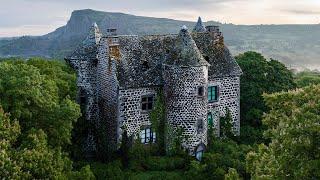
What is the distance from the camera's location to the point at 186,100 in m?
44.8

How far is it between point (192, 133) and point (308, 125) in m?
22.4

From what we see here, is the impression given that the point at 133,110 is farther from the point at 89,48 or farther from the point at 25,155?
the point at 25,155

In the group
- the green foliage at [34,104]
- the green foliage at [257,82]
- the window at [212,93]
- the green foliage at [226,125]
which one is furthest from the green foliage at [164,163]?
the green foliage at [257,82]

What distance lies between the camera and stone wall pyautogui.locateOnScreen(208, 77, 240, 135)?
1941 inches

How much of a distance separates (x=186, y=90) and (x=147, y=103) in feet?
11.8

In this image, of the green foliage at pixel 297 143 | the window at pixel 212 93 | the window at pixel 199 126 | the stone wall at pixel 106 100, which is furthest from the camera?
the window at pixel 212 93

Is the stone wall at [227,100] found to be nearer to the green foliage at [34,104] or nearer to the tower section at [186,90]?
the tower section at [186,90]

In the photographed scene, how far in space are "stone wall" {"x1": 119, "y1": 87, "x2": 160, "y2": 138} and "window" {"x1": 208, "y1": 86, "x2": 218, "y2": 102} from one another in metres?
5.65

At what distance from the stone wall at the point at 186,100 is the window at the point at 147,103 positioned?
55.9 inches

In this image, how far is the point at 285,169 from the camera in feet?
78.8

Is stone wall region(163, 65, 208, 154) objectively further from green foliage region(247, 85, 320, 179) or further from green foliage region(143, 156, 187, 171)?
green foliage region(247, 85, 320, 179)

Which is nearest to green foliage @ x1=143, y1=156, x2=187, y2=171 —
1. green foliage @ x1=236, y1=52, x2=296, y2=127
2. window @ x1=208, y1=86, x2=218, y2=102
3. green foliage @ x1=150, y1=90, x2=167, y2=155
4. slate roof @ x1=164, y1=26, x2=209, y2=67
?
green foliage @ x1=150, y1=90, x2=167, y2=155

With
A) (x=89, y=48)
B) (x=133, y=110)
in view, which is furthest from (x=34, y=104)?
(x=89, y=48)

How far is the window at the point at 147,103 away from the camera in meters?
45.5
